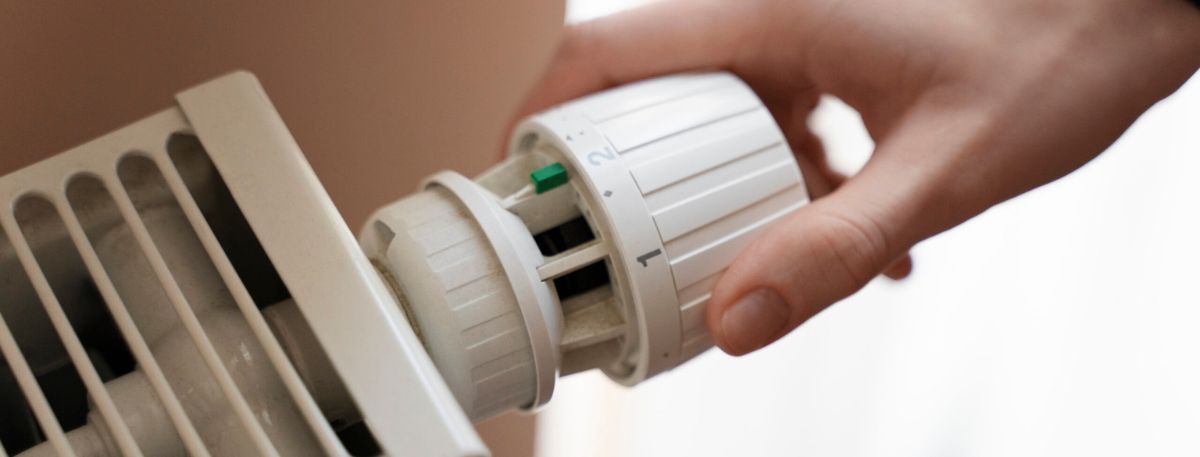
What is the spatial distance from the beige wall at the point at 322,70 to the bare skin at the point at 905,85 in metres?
0.05

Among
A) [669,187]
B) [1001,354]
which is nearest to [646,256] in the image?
[669,187]

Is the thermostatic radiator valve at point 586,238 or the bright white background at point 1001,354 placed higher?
the thermostatic radiator valve at point 586,238

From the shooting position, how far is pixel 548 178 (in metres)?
0.41

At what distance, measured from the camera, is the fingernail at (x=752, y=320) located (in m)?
0.41

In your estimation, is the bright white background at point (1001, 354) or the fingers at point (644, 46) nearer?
the fingers at point (644, 46)

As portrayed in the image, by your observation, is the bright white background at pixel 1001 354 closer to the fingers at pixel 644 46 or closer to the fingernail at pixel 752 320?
the fingers at pixel 644 46

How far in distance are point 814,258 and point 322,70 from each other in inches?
8.9

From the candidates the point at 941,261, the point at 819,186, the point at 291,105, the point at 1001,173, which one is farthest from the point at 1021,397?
the point at 291,105

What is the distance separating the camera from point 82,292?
38 cm

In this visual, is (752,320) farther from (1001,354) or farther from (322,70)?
(1001,354)

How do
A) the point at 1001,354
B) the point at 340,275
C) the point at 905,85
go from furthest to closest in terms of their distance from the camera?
the point at 1001,354 < the point at 905,85 < the point at 340,275

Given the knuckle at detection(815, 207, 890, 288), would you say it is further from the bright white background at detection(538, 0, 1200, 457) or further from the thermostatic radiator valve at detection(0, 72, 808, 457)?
the bright white background at detection(538, 0, 1200, 457)

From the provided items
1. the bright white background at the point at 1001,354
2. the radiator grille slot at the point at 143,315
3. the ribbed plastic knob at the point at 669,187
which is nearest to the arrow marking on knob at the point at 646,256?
the ribbed plastic knob at the point at 669,187

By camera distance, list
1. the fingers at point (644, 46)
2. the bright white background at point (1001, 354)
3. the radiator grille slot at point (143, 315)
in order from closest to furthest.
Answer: the radiator grille slot at point (143, 315)
the fingers at point (644, 46)
the bright white background at point (1001, 354)
